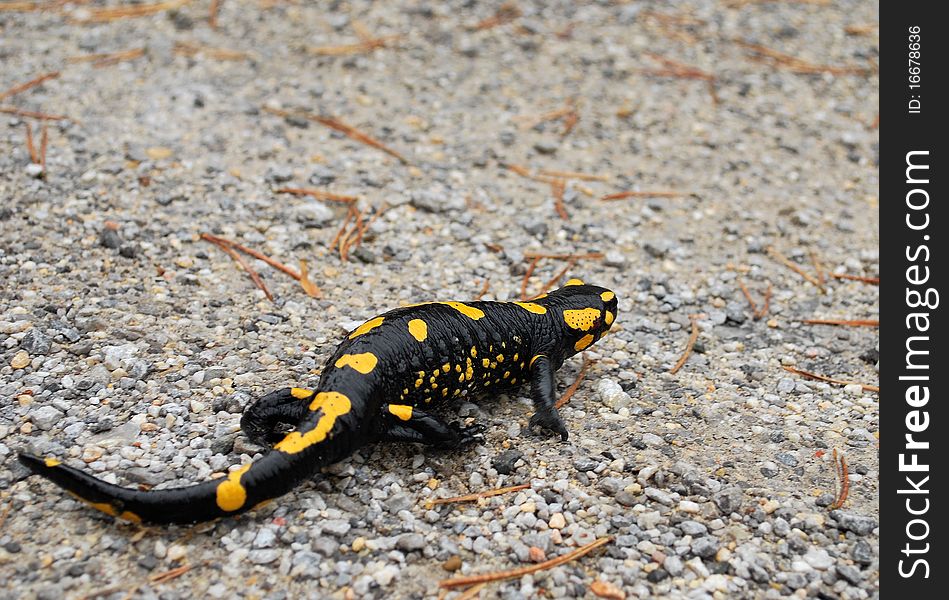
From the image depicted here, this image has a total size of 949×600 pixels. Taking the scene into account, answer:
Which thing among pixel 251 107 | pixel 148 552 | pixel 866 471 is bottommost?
pixel 866 471

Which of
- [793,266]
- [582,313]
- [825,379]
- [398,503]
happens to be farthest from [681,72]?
[398,503]

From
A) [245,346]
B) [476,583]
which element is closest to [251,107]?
[245,346]

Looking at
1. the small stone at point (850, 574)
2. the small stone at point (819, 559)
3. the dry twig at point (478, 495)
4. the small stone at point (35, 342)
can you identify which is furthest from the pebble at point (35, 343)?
the small stone at point (850, 574)

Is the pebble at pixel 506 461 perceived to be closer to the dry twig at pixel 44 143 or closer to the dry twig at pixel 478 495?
the dry twig at pixel 478 495

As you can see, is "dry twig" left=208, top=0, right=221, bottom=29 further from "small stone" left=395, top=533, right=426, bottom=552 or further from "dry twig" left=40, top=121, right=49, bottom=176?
"small stone" left=395, top=533, right=426, bottom=552

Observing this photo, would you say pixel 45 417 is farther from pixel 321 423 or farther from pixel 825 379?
pixel 825 379
